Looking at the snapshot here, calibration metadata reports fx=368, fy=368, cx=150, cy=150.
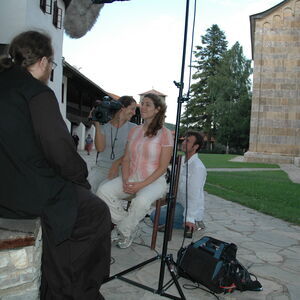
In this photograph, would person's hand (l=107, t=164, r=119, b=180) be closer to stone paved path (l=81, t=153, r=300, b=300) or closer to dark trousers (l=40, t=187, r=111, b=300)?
stone paved path (l=81, t=153, r=300, b=300)

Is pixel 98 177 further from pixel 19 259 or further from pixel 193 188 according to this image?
pixel 19 259

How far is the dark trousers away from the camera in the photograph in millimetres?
2152

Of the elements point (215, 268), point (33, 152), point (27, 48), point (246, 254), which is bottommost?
point (246, 254)


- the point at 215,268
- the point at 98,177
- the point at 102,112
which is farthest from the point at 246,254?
the point at 102,112

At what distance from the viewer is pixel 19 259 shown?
2.06m

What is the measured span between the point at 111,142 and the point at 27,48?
2.29 metres

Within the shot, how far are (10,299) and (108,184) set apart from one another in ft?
5.94

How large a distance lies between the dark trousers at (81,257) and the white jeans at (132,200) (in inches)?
46.5

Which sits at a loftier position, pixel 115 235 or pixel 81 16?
pixel 81 16

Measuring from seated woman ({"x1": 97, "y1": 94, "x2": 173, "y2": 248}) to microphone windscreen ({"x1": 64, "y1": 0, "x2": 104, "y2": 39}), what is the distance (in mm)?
2245

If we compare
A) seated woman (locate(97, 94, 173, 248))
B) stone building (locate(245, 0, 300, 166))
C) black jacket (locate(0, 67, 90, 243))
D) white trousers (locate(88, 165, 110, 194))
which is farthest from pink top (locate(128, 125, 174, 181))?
stone building (locate(245, 0, 300, 166))

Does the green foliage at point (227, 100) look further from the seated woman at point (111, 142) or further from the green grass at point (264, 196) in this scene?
the seated woman at point (111, 142)

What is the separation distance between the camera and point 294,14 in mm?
21656

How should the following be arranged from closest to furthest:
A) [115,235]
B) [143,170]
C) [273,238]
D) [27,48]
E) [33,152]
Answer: [33,152] < [27,48] < [143,170] < [115,235] < [273,238]
